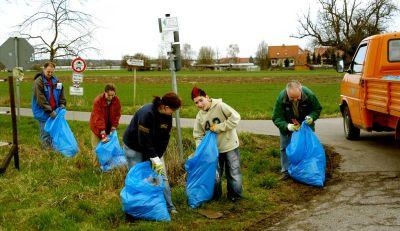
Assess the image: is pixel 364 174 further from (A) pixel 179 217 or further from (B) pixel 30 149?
(B) pixel 30 149

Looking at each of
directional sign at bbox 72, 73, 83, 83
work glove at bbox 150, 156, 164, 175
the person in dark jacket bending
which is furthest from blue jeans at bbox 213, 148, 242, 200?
directional sign at bbox 72, 73, 83, 83

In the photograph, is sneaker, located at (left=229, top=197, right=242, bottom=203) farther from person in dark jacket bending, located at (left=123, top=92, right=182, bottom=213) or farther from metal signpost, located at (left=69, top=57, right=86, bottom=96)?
metal signpost, located at (left=69, top=57, right=86, bottom=96)

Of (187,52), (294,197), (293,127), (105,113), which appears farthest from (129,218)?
(187,52)

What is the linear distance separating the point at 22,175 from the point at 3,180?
0.30 m

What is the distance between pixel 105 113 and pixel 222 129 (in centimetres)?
314

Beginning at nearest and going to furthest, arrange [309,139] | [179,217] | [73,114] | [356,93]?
[179,217] < [309,139] < [356,93] < [73,114]

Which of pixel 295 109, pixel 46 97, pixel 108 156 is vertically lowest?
pixel 108 156

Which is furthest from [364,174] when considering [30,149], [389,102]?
[30,149]

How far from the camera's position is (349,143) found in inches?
423

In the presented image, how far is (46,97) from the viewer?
32.6ft

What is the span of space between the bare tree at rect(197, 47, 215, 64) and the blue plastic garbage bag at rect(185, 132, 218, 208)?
107295 millimetres

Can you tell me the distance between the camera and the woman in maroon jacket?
8.81 m

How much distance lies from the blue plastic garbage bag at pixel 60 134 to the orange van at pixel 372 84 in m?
5.32

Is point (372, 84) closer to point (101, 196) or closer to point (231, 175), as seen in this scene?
point (231, 175)
